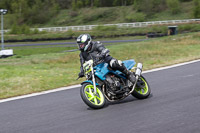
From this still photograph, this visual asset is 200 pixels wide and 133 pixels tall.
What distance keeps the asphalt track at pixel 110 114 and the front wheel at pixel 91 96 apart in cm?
13

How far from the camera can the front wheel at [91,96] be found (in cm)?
638

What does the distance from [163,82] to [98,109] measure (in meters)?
3.41

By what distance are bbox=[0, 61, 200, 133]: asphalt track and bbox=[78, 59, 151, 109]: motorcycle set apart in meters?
0.19

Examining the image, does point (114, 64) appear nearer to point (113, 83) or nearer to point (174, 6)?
point (113, 83)

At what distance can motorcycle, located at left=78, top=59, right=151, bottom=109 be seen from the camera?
6508 millimetres

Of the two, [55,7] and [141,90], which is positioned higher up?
[55,7]

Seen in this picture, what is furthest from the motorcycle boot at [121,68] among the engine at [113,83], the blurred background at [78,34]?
the blurred background at [78,34]

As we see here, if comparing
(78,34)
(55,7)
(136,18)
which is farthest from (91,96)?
(55,7)

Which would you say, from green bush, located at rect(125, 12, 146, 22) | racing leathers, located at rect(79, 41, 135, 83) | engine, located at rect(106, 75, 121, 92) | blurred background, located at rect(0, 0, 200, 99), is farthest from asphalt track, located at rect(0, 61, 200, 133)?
green bush, located at rect(125, 12, 146, 22)

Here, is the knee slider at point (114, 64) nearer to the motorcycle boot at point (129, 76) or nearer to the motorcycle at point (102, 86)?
the motorcycle at point (102, 86)

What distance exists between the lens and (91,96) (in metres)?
6.55

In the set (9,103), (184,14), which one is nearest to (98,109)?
(9,103)

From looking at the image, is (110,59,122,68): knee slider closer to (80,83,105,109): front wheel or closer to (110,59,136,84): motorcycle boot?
(110,59,136,84): motorcycle boot

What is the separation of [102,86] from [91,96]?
35 centimetres
